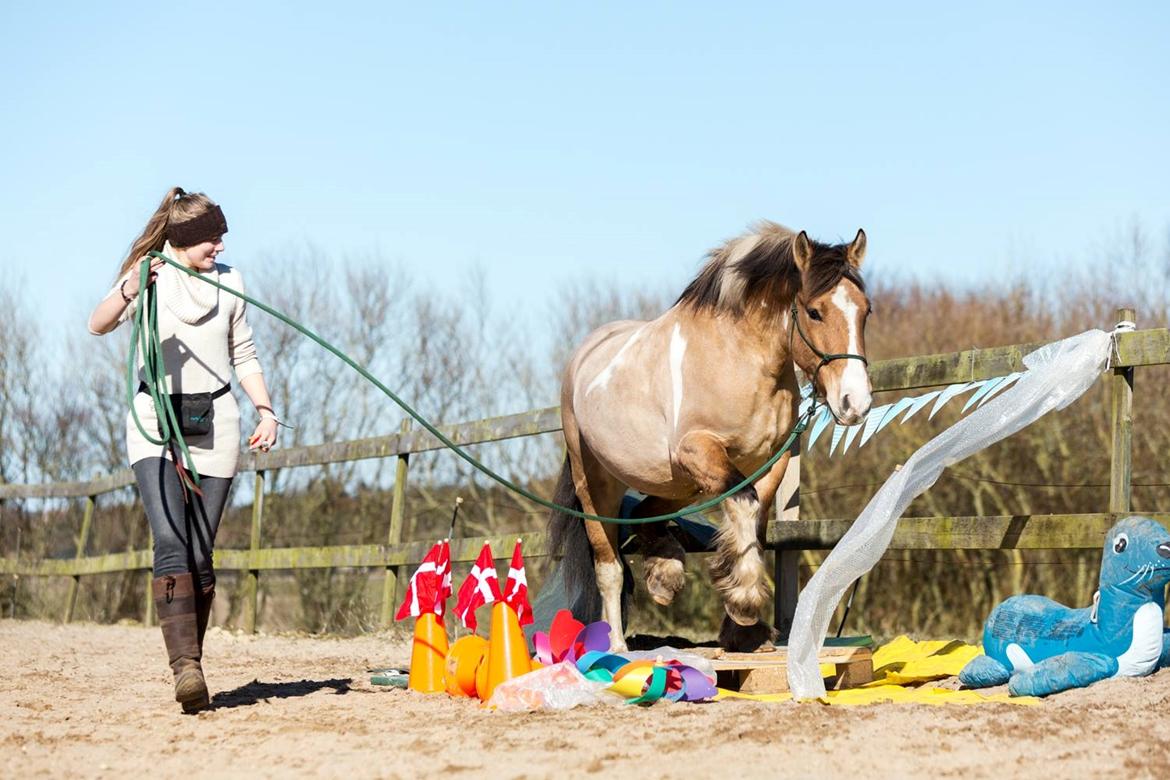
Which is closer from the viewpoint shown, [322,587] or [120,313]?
[120,313]

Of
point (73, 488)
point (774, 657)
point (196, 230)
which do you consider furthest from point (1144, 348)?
point (73, 488)

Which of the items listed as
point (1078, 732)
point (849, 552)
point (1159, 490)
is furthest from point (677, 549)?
point (1159, 490)

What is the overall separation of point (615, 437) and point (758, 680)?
1382 mm

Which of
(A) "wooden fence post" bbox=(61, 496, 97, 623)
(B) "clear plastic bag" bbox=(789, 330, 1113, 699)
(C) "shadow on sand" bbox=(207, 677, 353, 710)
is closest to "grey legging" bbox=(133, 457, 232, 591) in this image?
(C) "shadow on sand" bbox=(207, 677, 353, 710)

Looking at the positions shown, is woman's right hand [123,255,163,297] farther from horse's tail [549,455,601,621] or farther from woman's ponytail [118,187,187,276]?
horse's tail [549,455,601,621]

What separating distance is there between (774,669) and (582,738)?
134 cm

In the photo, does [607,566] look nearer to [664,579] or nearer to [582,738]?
[664,579]

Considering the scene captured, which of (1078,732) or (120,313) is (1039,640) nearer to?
(1078,732)

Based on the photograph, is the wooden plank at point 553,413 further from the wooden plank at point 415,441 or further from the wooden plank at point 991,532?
the wooden plank at point 991,532

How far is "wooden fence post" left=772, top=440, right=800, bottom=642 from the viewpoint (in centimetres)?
622

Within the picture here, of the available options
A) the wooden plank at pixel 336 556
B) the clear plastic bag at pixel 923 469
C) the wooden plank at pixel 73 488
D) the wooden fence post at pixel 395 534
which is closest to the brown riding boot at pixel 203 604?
the clear plastic bag at pixel 923 469

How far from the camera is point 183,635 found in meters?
4.34

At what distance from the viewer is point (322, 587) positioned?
16.0 m

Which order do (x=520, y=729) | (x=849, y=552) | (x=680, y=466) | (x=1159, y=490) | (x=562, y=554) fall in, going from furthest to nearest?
(x=1159, y=490) < (x=562, y=554) < (x=680, y=466) < (x=849, y=552) < (x=520, y=729)
